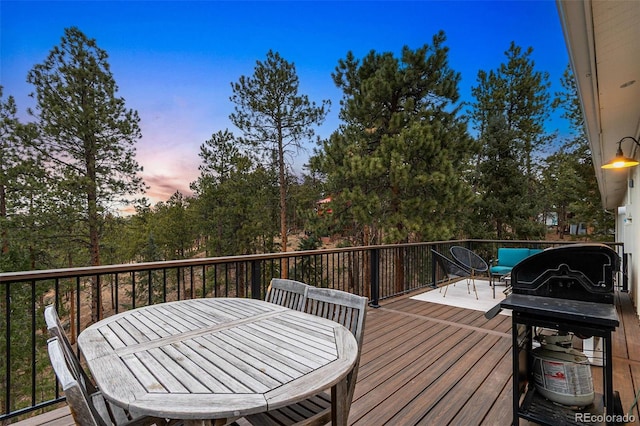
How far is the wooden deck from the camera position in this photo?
2014 millimetres

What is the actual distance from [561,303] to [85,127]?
41.0 ft

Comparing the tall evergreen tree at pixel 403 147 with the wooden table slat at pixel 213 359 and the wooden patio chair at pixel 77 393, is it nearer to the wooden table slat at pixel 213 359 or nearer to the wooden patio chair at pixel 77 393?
the wooden table slat at pixel 213 359

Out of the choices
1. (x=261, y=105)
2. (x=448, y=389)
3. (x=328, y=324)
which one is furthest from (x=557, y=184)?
(x=328, y=324)

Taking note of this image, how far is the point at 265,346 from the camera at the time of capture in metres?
1.39

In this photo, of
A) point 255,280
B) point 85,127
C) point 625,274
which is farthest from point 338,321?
point 85,127

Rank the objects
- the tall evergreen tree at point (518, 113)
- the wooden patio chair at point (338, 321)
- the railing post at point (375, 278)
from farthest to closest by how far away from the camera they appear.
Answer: the tall evergreen tree at point (518, 113)
the railing post at point (375, 278)
the wooden patio chair at point (338, 321)

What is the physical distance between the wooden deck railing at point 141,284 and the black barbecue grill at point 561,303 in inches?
77.6

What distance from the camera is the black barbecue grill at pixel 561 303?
1594 millimetres

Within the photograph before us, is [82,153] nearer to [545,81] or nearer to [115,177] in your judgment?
[115,177]

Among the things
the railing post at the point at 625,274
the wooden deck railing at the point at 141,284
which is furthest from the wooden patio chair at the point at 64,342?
the railing post at the point at 625,274

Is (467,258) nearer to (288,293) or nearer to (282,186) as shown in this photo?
(288,293)

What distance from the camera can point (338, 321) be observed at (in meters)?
1.76

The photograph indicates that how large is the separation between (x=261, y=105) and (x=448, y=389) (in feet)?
39.2

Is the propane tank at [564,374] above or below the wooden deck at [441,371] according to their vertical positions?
above
